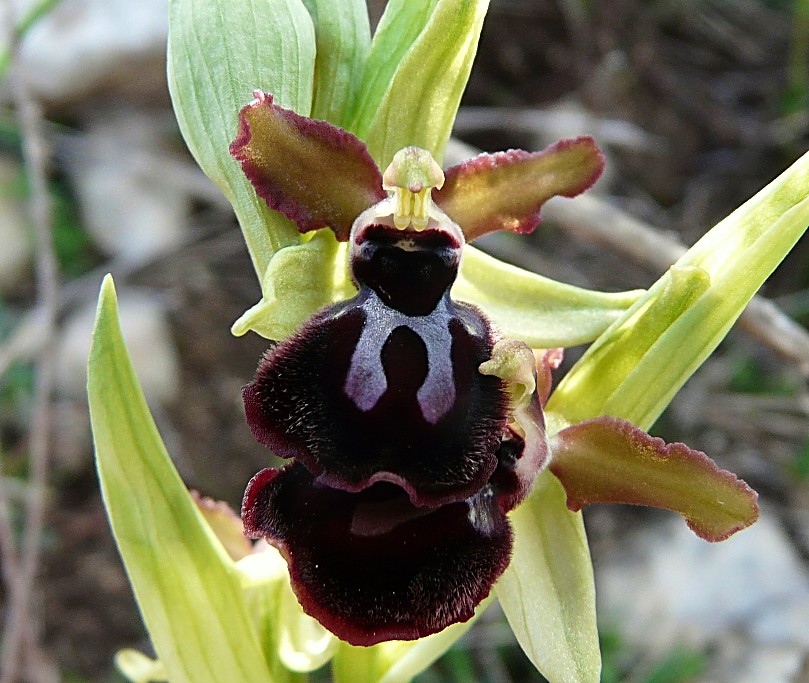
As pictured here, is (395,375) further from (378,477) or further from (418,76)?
(418,76)

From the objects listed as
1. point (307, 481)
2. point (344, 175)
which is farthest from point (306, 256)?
A: point (307, 481)

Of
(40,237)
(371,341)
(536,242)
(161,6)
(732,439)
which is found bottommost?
(732,439)

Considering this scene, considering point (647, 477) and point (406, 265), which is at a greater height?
point (406, 265)

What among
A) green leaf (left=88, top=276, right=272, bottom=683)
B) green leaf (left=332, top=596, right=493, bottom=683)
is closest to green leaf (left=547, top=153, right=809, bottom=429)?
green leaf (left=332, top=596, right=493, bottom=683)

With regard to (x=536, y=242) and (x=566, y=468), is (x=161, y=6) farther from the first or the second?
(x=566, y=468)

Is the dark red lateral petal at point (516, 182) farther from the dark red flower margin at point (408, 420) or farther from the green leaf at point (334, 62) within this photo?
the green leaf at point (334, 62)

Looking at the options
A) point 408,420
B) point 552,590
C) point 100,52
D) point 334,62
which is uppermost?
point 334,62

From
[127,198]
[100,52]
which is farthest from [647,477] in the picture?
[100,52]

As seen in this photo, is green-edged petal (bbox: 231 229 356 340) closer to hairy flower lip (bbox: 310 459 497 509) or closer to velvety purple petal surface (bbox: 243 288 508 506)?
velvety purple petal surface (bbox: 243 288 508 506)
